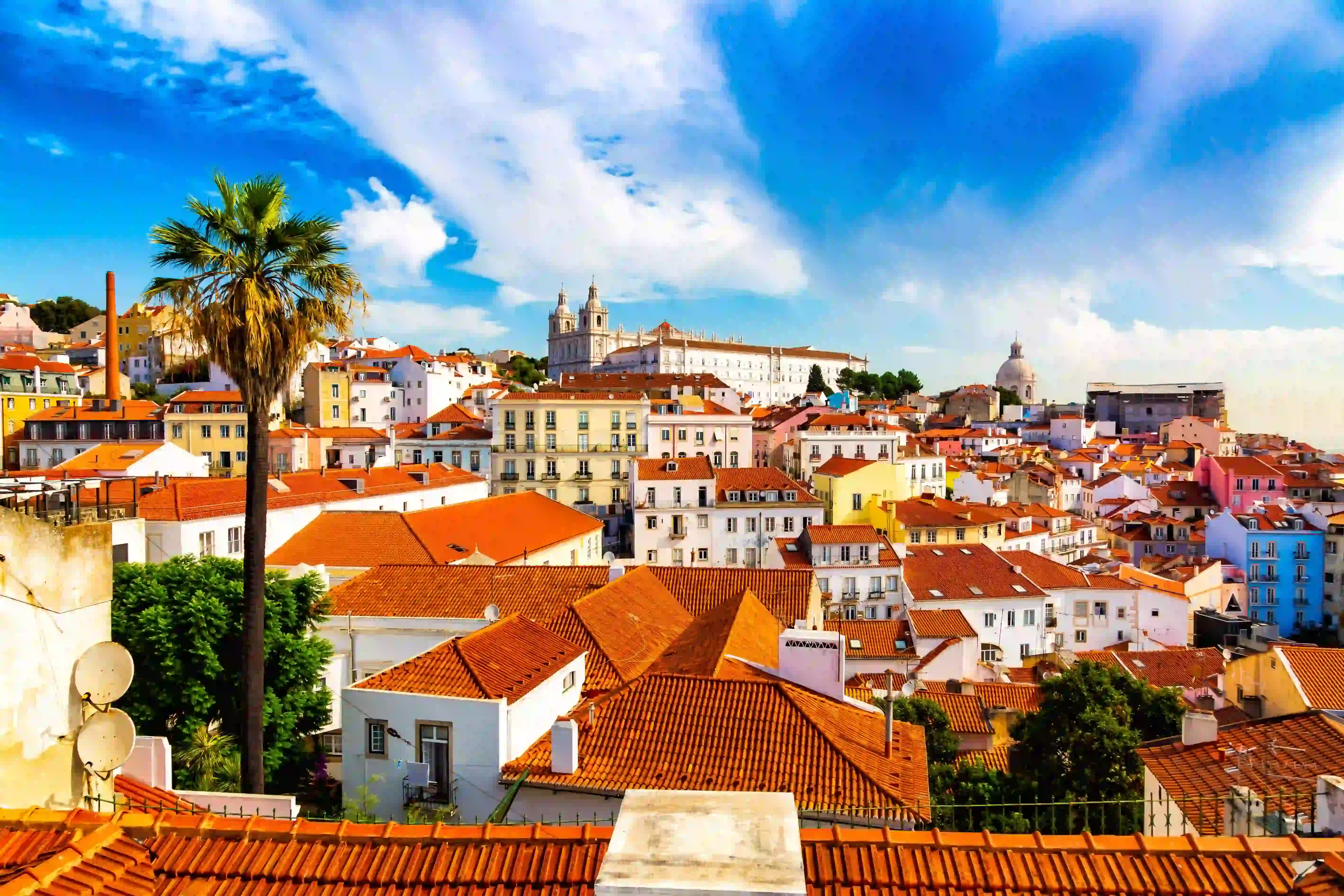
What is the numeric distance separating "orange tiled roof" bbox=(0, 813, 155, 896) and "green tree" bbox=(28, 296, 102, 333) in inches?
5051

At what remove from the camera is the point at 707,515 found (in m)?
45.8

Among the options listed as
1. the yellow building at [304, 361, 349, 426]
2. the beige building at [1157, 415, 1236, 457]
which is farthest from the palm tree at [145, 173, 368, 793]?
the beige building at [1157, 415, 1236, 457]

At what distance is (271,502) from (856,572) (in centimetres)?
2450

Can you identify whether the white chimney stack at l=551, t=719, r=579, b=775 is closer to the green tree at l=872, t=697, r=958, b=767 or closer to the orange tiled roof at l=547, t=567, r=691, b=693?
the orange tiled roof at l=547, t=567, r=691, b=693

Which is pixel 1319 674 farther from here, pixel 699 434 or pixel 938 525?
pixel 699 434

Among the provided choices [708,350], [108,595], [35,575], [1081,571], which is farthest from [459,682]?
[708,350]

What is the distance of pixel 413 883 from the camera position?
172 inches

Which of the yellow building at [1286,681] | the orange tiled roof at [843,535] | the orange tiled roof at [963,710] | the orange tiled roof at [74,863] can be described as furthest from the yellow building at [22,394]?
the yellow building at [1286,681]

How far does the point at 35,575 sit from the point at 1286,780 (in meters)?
11.7

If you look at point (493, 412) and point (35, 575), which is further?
point (493, 412)

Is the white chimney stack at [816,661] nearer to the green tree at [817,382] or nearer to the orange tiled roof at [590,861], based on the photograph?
the orange tiled roof at [590,861]

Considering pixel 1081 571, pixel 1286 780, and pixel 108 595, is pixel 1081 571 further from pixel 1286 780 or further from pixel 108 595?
pixel 108 595

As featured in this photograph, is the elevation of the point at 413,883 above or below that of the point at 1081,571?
above

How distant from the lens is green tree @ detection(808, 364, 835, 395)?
426 ft
